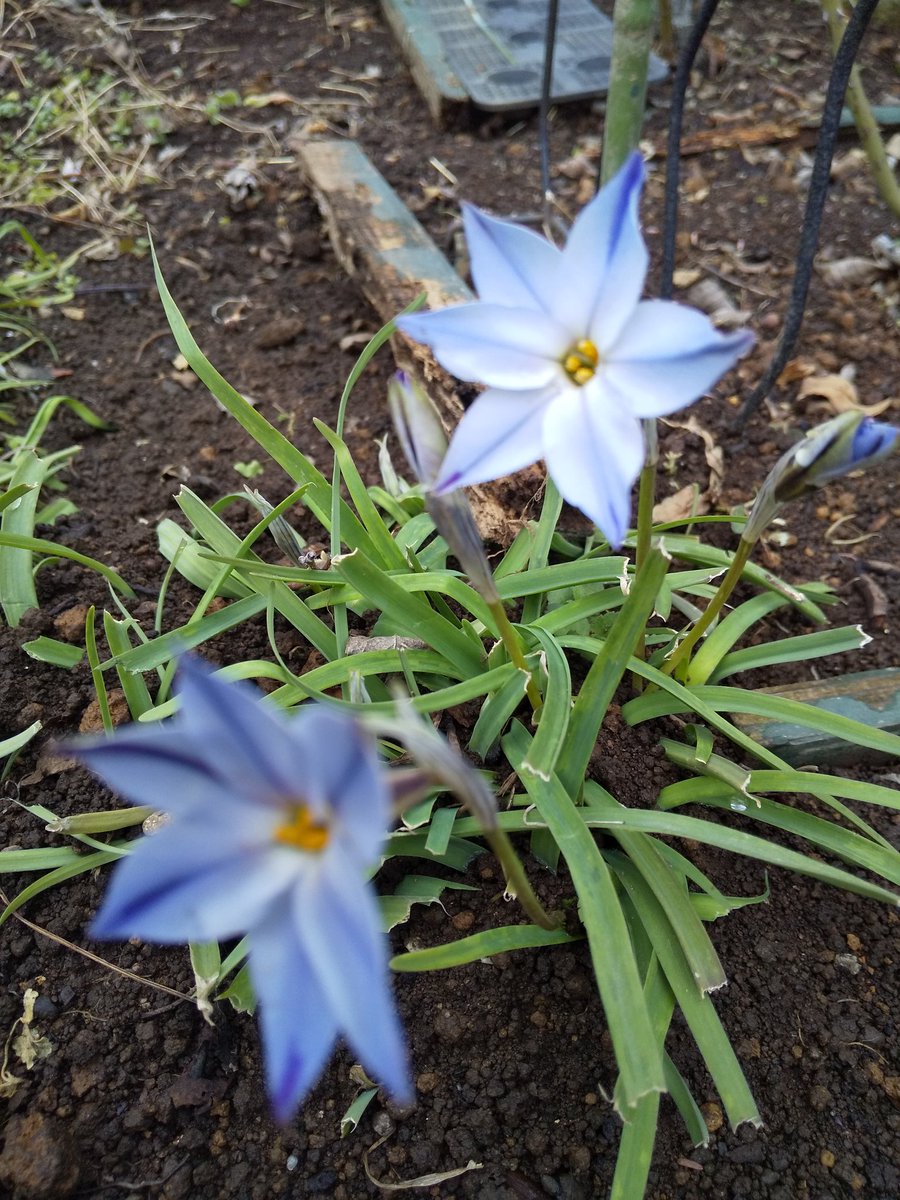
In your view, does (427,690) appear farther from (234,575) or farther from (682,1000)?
(682,1000)

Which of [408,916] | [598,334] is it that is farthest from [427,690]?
[598,334]

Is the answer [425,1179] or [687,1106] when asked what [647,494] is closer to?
[687,1106]

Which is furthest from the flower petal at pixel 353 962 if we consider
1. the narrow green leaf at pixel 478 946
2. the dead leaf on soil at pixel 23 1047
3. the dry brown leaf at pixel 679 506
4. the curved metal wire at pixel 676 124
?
the curved metal wire at pixel 676 124

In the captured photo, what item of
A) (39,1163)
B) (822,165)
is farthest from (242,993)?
(822,165)

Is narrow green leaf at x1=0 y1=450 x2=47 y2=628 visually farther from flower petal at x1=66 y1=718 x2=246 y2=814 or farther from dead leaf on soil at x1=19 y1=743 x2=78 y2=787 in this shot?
flower petal at x1=66 y1=718 x2=246 y2=814

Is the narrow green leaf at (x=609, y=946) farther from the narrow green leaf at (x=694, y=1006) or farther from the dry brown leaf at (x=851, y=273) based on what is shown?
the dry brown leaf at (x=851, y=273)

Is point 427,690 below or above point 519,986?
above
